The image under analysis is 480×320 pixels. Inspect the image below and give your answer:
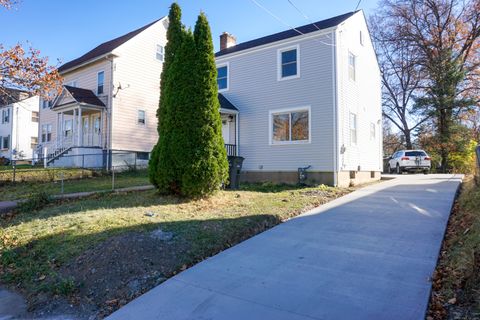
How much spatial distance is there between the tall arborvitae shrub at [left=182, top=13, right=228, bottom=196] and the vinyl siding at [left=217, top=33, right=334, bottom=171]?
5665 millimetres

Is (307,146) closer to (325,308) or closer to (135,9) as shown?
(135,9)

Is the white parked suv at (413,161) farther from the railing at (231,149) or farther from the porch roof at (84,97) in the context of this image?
the porch roof at (84,97)

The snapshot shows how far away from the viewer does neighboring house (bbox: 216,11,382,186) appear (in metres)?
13.4

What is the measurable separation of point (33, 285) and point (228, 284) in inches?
109

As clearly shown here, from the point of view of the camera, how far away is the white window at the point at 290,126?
→ 14.0 meters

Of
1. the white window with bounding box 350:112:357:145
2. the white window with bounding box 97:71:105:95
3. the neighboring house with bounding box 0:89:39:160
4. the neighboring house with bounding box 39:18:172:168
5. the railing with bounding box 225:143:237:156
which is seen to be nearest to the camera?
the white window with bounding box 350:112:357:145

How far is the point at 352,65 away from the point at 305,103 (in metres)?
3.33

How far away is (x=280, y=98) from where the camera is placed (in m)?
14.7

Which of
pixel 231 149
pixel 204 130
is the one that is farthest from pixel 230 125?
pixel 204 130

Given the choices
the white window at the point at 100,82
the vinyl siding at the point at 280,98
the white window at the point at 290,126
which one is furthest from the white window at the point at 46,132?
the white window at the point at 290,126

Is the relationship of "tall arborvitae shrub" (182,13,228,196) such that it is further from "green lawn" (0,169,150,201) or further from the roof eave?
the roof eave

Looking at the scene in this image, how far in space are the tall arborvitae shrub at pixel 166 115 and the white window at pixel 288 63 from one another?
6.19m

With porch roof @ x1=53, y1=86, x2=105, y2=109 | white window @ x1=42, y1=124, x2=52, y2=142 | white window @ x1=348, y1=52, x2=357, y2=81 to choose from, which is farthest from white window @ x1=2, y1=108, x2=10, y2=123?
white window @ x1=348, y1=52, x2=357, y2=81

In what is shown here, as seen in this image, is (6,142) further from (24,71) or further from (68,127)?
(24,71)
